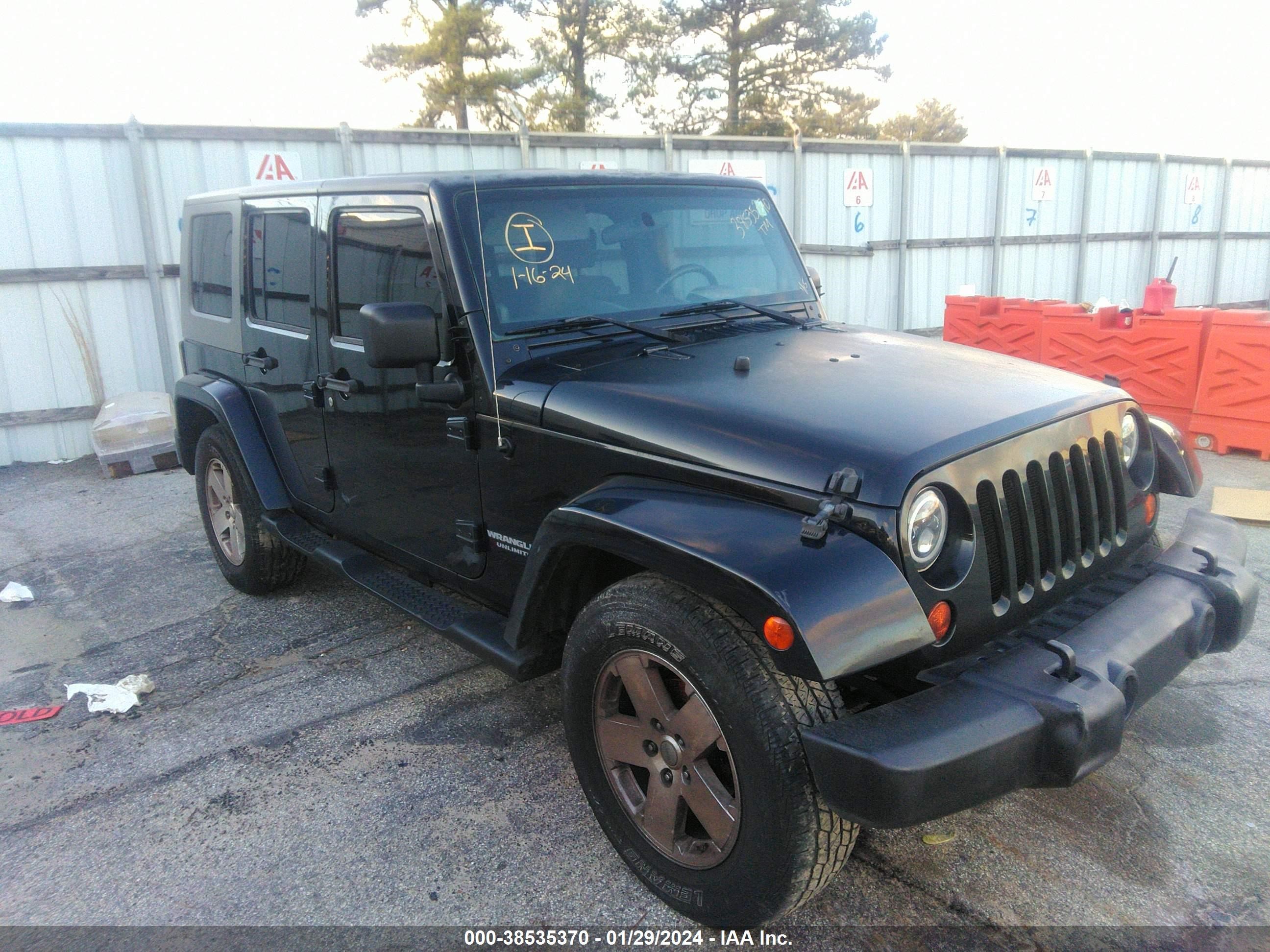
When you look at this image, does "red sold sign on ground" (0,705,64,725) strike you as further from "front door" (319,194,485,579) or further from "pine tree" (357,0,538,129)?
"pine tree" (357,0,538,129)

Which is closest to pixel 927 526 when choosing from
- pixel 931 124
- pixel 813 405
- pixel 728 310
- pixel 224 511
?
pixel 813 405

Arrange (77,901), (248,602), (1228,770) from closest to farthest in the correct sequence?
(77,901) → (1228,770) → (248,602)

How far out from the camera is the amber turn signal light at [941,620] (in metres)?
2.24

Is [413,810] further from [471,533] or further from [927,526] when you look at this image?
[927,526]

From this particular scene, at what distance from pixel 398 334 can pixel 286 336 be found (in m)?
1.46

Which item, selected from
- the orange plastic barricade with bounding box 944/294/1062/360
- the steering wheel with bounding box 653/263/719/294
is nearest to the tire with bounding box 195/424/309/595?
the steering wheel with bounding box 653/263/719/294

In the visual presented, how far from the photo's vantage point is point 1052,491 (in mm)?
2562

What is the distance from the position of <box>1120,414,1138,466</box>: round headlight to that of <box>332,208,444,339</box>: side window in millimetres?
2232

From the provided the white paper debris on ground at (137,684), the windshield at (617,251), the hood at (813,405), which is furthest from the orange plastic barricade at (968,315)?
the white paper debris on ground at (137,684)

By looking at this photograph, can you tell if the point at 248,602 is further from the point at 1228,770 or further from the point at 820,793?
the point at 1228,770

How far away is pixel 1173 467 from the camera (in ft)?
10.2

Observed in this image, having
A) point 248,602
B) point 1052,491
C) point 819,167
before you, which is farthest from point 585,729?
point 819,167

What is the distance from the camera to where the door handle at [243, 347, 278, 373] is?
419 centimetres

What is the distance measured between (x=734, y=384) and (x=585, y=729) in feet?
3.50
